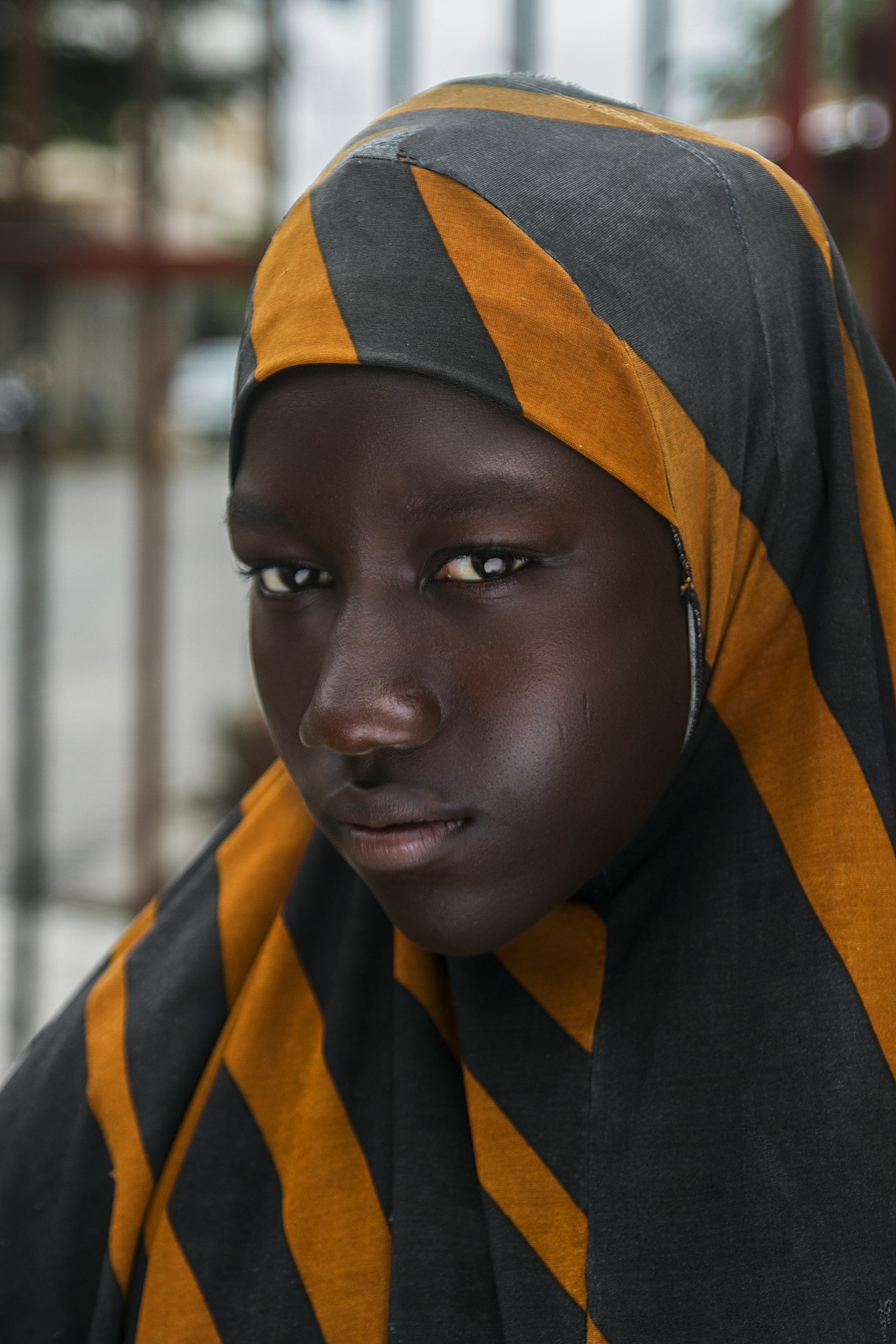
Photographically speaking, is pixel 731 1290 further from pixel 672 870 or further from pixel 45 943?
pixel 45 943

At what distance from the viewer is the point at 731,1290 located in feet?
2.82

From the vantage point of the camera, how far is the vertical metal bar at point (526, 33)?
2.61 metres

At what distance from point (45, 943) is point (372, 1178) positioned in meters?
2.53

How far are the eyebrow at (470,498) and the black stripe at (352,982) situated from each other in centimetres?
41

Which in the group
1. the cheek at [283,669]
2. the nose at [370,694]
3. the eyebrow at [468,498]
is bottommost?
the cheek at [283,669]

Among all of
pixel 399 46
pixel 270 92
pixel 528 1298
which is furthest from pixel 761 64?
pixel 528 1298

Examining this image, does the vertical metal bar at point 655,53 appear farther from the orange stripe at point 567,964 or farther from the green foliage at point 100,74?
the orange stripe at point 567,964

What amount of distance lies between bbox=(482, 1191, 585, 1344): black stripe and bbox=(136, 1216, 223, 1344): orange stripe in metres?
0.25

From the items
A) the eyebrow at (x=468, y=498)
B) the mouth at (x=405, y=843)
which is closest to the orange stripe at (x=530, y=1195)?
the mouth at (x=405, y=843)

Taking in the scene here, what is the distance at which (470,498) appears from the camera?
2.78 ft

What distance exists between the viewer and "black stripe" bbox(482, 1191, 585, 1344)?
89cm

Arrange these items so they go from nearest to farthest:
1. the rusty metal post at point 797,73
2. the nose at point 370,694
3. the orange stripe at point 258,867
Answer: the nose at point 370,694, the orange stripe at point 258,867, the rusty metal post at point 797,73

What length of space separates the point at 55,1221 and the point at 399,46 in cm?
235

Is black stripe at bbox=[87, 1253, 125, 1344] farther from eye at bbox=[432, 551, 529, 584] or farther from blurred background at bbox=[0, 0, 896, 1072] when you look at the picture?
blurred background at bbox=[0, 0, 896, 1072]
